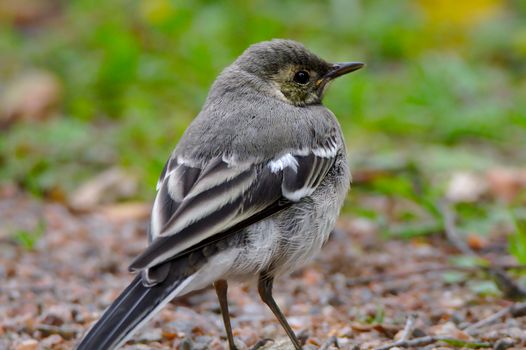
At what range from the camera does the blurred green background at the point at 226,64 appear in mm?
9867

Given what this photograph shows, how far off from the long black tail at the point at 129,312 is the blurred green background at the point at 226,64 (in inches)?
149

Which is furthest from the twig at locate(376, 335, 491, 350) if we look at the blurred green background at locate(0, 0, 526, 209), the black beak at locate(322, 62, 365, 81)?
the blurred green background at locate(0, 0, 526, 209)

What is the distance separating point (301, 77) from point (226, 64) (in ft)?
16.2

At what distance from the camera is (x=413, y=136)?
1075 centimetres

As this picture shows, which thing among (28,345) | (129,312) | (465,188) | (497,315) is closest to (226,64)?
(465,188)

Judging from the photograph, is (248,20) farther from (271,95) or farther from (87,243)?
(271,95)

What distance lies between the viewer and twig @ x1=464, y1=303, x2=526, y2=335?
585 centimetres

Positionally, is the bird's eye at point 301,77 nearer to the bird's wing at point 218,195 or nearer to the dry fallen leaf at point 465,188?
the bird's wing at point 218,195

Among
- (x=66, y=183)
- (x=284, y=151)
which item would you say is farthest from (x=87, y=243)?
(x=284, y=151)

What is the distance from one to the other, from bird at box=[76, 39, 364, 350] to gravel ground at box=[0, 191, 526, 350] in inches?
22.5

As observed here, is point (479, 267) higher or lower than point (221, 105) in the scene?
lower

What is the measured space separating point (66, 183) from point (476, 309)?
4787 millimetres

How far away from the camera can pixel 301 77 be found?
665cm

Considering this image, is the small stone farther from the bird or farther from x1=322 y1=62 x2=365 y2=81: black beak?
x1=322 y1=62 x2=365 y2=81: black beak
